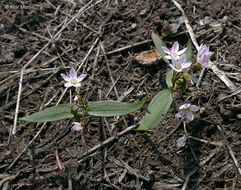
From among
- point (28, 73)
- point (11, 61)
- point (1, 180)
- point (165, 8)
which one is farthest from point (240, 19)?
point (1, 180)

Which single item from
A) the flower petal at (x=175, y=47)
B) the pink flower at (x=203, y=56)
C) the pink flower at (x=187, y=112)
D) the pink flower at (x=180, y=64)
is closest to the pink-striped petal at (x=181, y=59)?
the pink flower at (x=180, y=64)

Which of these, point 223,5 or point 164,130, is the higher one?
point 223,5

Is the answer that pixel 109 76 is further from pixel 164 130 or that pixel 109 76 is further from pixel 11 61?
pixel 11 61

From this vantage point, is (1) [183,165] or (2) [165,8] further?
(2) [165,8]

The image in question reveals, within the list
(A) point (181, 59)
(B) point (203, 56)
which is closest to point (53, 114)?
(A) point (181, 59)

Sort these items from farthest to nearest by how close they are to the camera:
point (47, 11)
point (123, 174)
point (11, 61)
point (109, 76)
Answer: point (47, 11)
point (11, 61)
point (109, 76)
point (123, 174)

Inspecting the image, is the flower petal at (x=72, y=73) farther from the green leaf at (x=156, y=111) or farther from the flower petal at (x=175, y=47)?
the flower petal at (x=175, y=47)
